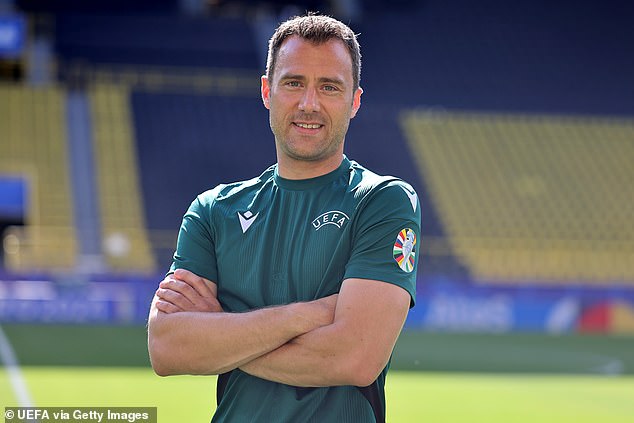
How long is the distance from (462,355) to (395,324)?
40.8 feet

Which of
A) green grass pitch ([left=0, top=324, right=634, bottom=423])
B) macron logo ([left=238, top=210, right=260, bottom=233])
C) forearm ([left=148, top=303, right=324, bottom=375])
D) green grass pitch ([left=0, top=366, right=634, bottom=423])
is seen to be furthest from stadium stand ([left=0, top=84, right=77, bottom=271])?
macron logo ([left=238, top=210, right=260, bottom=233])

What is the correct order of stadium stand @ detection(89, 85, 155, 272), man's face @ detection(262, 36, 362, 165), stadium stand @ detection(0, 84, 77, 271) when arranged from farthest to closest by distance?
stadium stand @ detection(0, 84, 77, 271) < stadium stand @ detection(89, 85, 155, 272) < man's face @ detection(262, 36, 362, 165)

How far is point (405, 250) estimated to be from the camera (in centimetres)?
328

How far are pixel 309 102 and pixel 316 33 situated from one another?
0.22 metres

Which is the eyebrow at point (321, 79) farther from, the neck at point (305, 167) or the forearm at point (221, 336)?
the forearm at point (221, 336)

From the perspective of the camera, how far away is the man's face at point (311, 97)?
10.6ft

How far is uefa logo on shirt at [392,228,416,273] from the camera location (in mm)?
3244

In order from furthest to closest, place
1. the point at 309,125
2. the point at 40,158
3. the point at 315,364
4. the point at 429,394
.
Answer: the point at 40,158 < the point at 429,394 < the point at 309,125 < the point at 315,364

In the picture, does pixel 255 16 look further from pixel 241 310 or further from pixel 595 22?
pixel 241 310

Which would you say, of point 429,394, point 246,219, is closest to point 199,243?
point 246,219

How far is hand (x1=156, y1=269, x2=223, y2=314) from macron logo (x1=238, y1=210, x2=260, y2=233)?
9.4 inches

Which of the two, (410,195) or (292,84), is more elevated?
(292,84)

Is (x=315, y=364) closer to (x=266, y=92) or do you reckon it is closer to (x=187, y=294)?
(x=187, y=294)

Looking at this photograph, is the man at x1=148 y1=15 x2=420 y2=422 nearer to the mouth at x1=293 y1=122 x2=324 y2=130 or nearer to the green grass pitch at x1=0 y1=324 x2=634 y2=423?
the mouth at x1=293 y1=122 x2=324 y2=130
